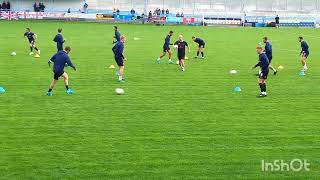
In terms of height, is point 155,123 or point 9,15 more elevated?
point 9,15

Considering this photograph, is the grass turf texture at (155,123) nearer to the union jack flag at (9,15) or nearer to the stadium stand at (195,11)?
the union jack flag at (9,15)

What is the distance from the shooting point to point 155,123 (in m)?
17.6

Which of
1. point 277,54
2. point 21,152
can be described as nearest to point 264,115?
point 21,152

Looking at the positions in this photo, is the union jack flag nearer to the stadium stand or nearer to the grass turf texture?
the stadium stand

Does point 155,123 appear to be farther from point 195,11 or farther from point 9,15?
point 195,11

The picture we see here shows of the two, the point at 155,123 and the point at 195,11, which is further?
the point at 195,11

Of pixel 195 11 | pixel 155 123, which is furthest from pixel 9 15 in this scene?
pixel 155 123

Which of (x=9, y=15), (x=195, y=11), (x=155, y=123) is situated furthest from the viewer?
(x=195, y=11)

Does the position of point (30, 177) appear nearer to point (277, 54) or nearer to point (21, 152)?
point (21, 152)

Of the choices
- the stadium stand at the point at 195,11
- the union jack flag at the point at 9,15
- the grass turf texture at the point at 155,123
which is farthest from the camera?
the stadium stand at the point at 195,11

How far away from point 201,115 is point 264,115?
218 centimetres

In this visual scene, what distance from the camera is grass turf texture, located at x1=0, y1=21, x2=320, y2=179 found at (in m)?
13.2

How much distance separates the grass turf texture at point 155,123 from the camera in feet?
43.4

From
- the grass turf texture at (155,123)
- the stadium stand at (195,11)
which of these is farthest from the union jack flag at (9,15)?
the grass turf texture at (155,123)
